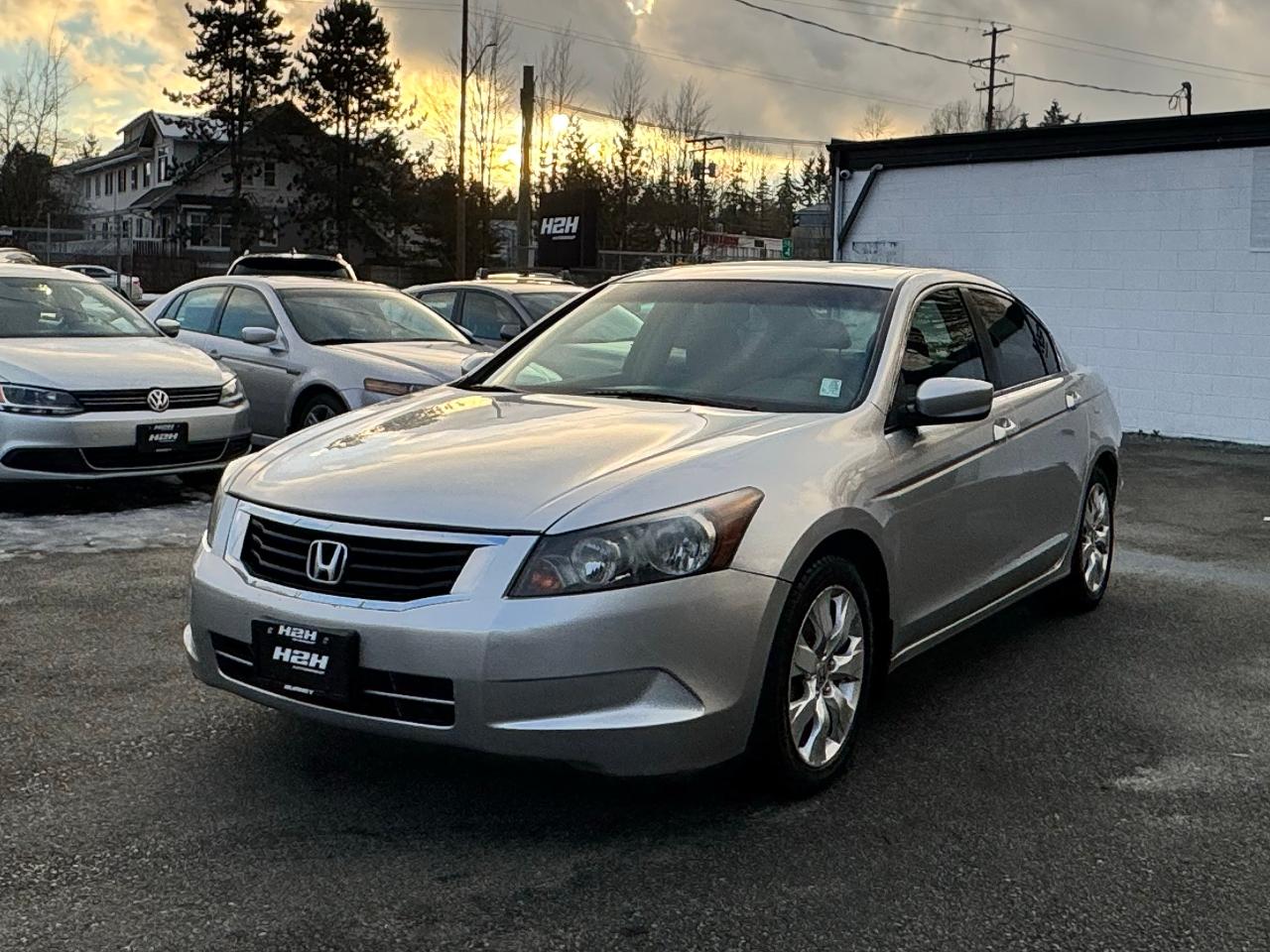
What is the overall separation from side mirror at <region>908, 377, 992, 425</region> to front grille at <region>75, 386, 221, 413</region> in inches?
218

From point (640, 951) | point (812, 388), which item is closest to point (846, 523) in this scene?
point (812, 388)

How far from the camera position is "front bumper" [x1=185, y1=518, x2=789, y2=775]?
323 centimetres

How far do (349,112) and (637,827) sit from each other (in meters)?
50.8

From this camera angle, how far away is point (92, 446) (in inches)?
314

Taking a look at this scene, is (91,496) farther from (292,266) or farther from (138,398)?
(292,266)

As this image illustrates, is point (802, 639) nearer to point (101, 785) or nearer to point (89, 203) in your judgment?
point (101, 785)

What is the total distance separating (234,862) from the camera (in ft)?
10.8

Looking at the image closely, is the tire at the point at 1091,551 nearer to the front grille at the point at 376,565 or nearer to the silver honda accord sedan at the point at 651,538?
the silver honda accord sedan at the point at 651,538

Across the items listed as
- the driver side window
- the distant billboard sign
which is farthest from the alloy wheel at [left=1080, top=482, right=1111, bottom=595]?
the distant billboard sign

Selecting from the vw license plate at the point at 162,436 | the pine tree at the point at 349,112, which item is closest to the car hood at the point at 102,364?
the vw license plate at the point at 162,436

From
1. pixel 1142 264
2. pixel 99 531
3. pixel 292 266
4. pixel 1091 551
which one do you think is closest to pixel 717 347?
pixel 1091 551

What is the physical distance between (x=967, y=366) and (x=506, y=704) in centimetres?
260

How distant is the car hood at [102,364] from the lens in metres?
8.06

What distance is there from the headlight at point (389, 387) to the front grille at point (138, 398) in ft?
3.63
